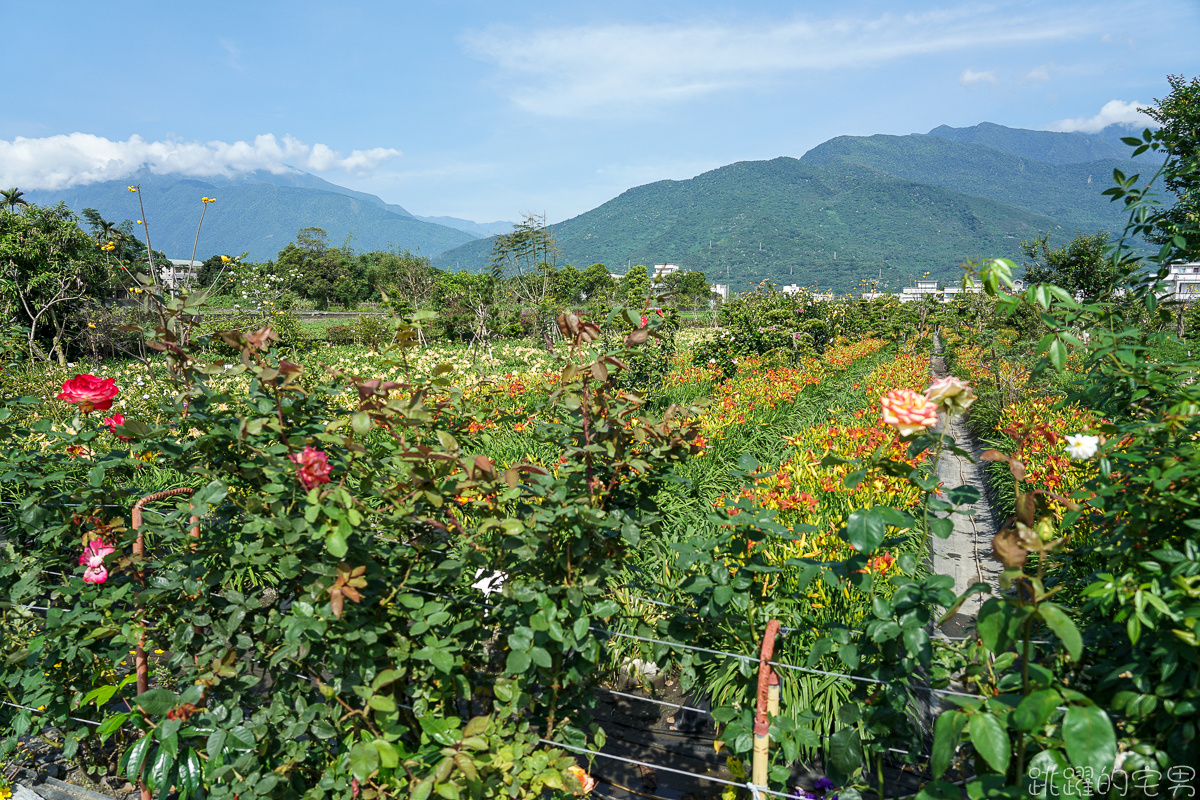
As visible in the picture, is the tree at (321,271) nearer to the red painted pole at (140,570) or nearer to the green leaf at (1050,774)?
the red painted pole at (140,570)

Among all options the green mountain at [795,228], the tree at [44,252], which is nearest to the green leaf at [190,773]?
the tree at [44,252]

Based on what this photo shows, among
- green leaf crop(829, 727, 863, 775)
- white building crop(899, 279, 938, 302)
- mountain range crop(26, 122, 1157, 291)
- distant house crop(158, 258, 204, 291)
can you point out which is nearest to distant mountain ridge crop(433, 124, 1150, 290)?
mountain range crop(26, 122, 1157, 291)

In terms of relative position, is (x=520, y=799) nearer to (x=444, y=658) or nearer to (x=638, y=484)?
(x=444, y=658)

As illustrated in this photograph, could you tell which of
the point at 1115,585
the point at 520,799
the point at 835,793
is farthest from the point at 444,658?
the point at 1115,585

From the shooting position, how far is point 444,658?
1.32 m

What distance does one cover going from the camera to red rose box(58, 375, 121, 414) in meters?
1.79

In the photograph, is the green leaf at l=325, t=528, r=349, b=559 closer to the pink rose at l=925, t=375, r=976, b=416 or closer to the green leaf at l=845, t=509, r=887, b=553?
the green leaf at l=845, t=509, r=887, b=553

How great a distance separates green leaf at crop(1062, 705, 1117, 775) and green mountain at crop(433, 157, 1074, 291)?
10205 centimetres

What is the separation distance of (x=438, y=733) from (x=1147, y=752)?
1.46m

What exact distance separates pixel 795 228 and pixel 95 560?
15158 cm

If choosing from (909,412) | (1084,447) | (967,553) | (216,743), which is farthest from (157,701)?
(967,553)

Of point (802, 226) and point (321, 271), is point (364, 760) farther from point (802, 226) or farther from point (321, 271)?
point (802, 226)

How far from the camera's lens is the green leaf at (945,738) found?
0.99 meters

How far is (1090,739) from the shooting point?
2.91 ft
